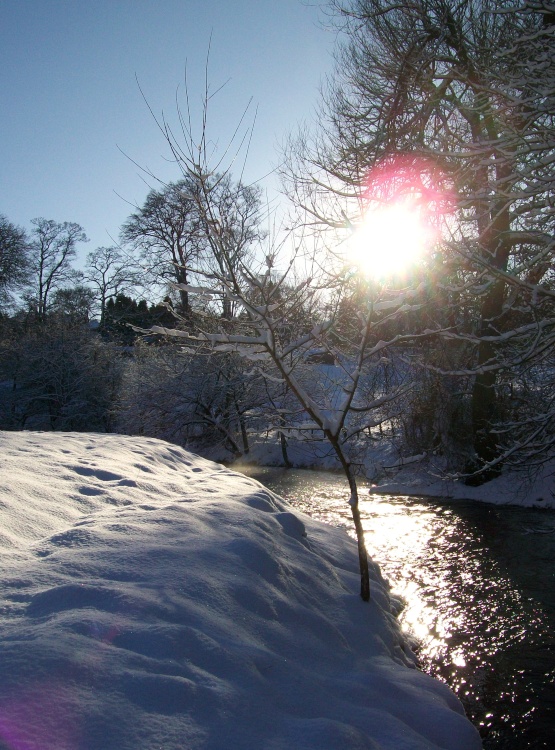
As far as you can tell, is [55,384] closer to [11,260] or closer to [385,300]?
[11,260]

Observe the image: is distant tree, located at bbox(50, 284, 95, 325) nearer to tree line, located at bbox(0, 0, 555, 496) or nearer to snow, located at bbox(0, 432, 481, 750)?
tree line, located at bbox(0, 0, 555, 496)

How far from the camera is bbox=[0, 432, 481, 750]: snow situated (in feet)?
6.48

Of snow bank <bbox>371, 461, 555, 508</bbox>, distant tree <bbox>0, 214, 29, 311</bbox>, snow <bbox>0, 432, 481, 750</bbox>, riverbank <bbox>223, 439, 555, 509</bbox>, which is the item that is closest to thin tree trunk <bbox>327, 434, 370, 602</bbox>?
snow <bbox>0, 432, 481, 750</bbox>

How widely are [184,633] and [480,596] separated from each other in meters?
4.22

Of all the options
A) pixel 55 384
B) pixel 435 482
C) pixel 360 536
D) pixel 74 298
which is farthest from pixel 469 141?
pixel 74 298

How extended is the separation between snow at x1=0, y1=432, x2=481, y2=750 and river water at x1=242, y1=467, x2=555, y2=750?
44cm

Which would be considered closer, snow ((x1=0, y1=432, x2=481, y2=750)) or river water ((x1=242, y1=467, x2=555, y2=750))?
snow ((x1=0, y1=432, x2=481, y2=750))

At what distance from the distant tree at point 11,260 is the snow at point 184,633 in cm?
1967

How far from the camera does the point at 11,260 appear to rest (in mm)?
22156

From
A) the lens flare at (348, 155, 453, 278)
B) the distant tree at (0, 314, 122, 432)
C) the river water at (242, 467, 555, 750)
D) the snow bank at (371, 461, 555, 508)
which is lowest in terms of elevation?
the river water at (242, 467, 555, 750)

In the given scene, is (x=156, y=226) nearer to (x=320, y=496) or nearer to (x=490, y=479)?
(x=320, y=496)

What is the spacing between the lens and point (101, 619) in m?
2.45

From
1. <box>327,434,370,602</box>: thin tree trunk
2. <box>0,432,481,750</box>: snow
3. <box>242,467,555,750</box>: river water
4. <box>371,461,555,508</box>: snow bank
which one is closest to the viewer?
<box>0,432,481,750</box>: snow

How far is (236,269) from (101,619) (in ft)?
7.78
